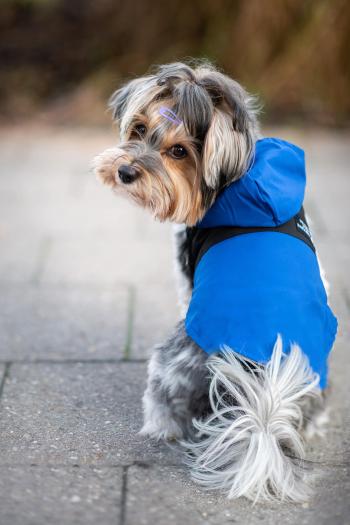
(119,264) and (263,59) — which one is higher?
A: (263,59)

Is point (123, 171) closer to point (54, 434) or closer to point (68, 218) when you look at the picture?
point (54, 434)

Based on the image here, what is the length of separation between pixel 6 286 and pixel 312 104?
4.65m

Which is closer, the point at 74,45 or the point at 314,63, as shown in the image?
the point at 314,63

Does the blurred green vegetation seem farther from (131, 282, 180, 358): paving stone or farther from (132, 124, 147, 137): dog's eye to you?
(132, 124, 147, 137): dog's eye

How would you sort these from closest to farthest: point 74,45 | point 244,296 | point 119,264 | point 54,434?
point 244,296 → point 54,434 → point 119,264 → point 74,45

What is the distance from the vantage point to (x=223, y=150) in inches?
115

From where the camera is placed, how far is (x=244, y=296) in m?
2.89

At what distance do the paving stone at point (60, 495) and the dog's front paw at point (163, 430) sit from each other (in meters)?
0.25

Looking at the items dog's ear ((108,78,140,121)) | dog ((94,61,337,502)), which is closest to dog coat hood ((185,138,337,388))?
dog ((94,61,337,502))

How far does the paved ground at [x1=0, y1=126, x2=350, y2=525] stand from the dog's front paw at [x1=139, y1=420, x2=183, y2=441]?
7 centimetres

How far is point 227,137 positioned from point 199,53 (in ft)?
18.7

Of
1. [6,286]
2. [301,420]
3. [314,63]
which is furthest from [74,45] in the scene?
[301,420]

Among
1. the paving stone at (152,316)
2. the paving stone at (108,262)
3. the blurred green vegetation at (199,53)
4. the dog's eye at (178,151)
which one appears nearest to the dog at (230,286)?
the dog's eye at (178,151)

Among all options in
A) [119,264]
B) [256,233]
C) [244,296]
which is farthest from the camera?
[119,264]
